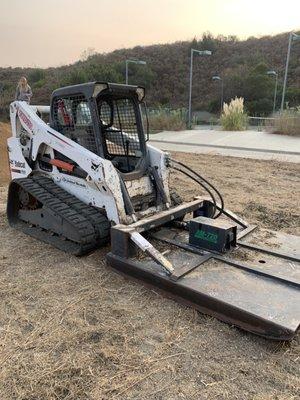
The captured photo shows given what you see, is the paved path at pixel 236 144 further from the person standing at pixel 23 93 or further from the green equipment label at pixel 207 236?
the green equipment label at pixel 207 236

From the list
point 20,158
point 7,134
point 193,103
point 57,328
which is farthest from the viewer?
point 193,103

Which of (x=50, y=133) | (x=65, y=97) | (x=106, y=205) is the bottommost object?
(x=106, y=205)

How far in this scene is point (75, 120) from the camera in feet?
14.4

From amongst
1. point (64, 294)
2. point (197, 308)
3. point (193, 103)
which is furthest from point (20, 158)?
point (193, 103)

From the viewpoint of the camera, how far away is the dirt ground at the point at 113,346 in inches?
92.0

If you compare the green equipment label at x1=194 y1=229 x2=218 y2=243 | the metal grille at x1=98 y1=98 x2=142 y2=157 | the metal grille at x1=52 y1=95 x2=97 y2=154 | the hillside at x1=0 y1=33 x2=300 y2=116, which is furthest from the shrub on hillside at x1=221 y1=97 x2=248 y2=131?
the hillside at x1=0 y1=33 x2=300 y2=116

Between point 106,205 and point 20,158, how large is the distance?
69.0 inches

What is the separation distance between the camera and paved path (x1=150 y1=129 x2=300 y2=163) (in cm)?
1159

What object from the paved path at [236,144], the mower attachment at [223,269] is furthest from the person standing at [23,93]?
the paved path at [236,144]

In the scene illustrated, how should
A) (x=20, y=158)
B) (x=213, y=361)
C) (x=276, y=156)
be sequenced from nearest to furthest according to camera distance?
(x=213, y=361) → (x=20, y=158) → (x=276, y=156)

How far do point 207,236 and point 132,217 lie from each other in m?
0.80

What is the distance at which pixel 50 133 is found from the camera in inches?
175

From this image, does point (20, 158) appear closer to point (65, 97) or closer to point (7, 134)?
point (65, 97)

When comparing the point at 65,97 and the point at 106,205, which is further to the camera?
the point at 65,97
